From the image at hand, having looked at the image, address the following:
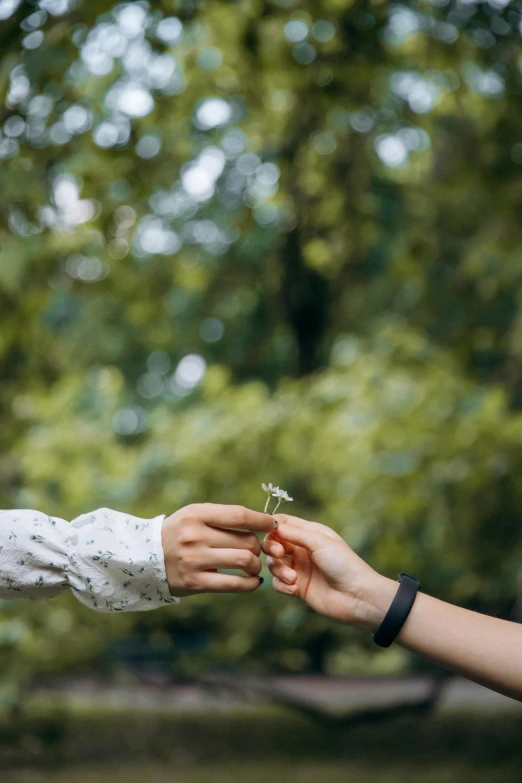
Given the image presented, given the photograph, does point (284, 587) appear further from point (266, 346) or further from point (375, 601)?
point (266, 346)

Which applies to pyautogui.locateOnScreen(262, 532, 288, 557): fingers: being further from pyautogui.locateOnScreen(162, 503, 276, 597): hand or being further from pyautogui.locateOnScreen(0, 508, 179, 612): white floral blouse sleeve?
pyautogui.locateOnScreen(0, 508, 179, 612): white floral blouse sleeve

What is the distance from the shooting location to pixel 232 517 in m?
1.05

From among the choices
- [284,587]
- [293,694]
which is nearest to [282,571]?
[284,587]

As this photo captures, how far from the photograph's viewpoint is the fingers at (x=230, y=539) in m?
1.06

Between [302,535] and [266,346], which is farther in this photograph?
[266,346]

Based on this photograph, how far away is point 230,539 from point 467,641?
33 cm

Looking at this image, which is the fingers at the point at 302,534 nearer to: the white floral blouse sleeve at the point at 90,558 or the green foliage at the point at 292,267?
the white floral blouse sleeve at the point at 90,558

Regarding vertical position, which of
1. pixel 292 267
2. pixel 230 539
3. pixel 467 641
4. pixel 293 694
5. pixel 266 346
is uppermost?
pixel 292 267

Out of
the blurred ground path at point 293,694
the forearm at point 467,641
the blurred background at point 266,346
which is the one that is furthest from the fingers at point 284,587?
the blurred ground path at point 293,694

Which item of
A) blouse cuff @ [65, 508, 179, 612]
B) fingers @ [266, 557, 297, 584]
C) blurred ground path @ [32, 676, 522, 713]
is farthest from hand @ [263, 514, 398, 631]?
blurred ground path @ [32, 676, 522, 713]

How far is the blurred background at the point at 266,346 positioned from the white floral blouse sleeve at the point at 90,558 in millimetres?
1136

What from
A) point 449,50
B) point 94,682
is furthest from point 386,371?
point 94,682

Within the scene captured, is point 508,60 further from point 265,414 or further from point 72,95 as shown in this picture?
point 265,414

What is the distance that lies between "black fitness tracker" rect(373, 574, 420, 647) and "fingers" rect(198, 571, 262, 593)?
0.17 metres
